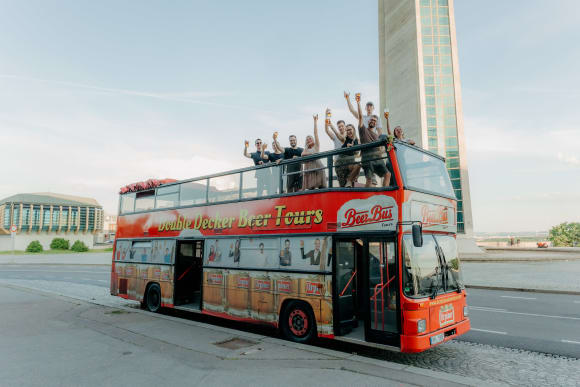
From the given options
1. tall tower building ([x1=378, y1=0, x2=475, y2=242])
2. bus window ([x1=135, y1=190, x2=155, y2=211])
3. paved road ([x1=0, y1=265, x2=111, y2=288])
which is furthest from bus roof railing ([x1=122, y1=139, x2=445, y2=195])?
tall tower building ([x1=378, y1=0, x2=475, y2=242])

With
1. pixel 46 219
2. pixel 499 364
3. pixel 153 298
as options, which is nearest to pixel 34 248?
pixel 46 219

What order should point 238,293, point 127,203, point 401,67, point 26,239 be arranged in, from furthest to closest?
1. point 26,239
2. point 401,67
3. point 127,203
4. point 238,293

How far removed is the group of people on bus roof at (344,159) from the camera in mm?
7137

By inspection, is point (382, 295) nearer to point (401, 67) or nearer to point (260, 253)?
point (260, 253)

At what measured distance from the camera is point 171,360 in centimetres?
649

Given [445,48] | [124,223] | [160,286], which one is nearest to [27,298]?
[124,223]

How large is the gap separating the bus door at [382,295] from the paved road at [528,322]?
285cm

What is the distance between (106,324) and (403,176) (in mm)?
8093

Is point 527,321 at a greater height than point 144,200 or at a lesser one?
lesser

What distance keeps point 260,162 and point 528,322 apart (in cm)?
849

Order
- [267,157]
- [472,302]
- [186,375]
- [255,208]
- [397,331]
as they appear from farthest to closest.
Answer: [472,302] → [267,157] → [255,208] → [397,331] → [186,375]

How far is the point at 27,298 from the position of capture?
13883 mm

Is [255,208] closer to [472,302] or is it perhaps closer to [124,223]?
[124,223]

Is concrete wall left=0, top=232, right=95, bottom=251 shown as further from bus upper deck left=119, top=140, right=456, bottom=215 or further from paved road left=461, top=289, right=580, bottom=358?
paved road left=461, top=289, right=580, bottom=358
